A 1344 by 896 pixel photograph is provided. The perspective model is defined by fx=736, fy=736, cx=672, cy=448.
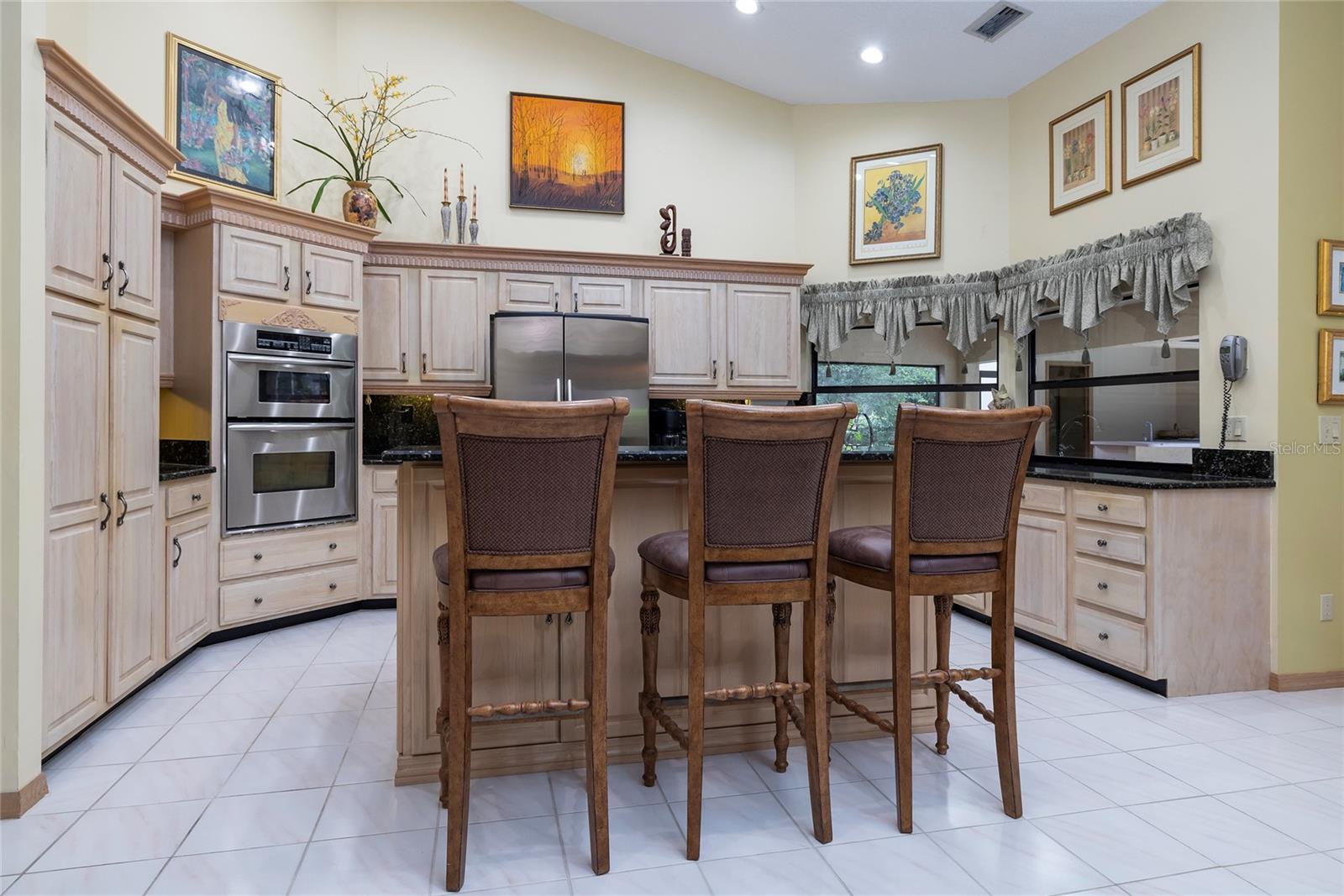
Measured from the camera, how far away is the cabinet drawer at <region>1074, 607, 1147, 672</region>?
3.13 m

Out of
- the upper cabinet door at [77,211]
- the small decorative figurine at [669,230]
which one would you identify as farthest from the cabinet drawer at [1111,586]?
the upper cabinet door at [77,211]

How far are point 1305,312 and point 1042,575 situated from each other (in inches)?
61.8

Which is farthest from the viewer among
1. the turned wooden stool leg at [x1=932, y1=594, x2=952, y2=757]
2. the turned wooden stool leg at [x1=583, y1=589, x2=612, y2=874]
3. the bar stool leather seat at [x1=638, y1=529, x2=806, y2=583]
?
the turned wooden stool leg at [x1=932, y1=594, x2=952, y2=757]

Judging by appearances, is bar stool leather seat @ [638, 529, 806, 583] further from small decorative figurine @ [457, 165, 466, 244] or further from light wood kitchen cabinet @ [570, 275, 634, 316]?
small decorative figurine @ [457, 165, 466, 244]

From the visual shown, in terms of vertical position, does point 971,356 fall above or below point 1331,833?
above

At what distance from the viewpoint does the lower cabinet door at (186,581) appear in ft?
10.6

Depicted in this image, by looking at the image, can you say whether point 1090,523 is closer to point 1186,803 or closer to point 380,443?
point 1186,803

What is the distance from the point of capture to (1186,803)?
84.7 inches

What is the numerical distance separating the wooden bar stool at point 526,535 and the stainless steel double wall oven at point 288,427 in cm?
268

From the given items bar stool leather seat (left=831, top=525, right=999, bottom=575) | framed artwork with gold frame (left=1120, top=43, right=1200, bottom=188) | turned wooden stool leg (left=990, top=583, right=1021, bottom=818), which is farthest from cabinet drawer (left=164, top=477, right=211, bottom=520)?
framed artwork with gold frame (left=1120, top=43, right=1200, bottom=188)

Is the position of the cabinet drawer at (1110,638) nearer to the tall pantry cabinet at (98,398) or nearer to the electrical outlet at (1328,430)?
the electrical outlet at (1328,430)

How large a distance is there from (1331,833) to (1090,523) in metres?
1.56

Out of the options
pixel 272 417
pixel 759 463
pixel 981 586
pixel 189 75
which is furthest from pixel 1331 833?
pixel 189 75

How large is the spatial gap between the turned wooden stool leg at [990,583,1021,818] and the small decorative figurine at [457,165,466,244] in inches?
156
